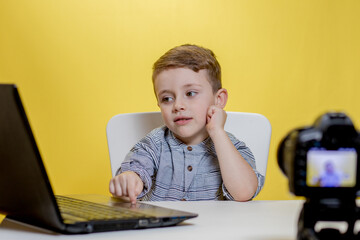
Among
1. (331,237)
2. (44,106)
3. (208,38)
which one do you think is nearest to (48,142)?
(44,106)

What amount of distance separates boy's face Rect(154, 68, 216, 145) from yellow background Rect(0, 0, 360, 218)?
3.34 ft

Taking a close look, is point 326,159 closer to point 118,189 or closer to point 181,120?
point 118,189

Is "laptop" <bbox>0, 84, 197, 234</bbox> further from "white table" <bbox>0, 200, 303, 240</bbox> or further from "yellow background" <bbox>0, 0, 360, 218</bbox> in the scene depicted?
"yellow background" <bbox>0, 0, 360, 218</bbox>

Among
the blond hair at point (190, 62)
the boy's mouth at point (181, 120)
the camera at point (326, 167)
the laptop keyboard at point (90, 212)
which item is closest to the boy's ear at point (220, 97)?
the blond hair at point (190, 62)

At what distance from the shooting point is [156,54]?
2229 mm

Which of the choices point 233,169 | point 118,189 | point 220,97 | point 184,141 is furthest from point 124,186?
point 220,97

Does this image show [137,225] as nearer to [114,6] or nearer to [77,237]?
[77,237]

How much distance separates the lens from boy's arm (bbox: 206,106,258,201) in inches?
40.4

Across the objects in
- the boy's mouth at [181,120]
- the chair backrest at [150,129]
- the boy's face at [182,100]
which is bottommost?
the chair backrest at [150,129]

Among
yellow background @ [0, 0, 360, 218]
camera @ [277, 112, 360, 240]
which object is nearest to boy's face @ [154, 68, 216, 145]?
camera @ [277, 112, 360, 240]

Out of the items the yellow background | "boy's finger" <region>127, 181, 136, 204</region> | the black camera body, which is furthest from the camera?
the yellow background

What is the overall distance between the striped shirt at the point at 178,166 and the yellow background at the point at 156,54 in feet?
3.31

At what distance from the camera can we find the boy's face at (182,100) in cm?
117

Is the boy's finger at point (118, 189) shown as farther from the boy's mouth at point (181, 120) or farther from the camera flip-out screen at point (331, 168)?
the camera flip-out screen at point (331, 168)
